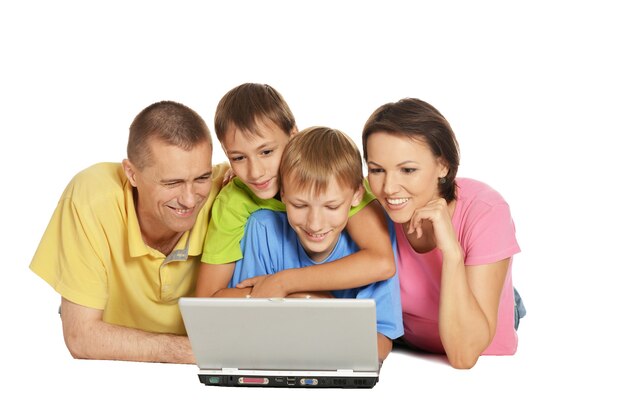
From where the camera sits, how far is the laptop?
10.0 ft

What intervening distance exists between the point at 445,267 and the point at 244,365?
84cm

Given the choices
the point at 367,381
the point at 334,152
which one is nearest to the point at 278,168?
the point at 334,152

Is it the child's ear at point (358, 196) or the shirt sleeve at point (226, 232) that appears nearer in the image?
the child's ear at point (358, 196)

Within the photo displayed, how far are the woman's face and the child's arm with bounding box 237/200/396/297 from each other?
101mm

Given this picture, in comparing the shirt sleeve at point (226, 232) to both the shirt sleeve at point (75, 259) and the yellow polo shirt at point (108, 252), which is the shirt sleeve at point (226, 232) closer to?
the yellow polo shirt at point (108, 252)

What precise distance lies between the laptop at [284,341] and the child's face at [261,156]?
2.55 feet

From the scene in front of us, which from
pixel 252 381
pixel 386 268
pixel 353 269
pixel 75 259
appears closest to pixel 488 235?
pixel 386 268

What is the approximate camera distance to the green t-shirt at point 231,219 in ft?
12.5

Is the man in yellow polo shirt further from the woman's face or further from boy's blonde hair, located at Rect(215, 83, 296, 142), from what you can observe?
the woman's face

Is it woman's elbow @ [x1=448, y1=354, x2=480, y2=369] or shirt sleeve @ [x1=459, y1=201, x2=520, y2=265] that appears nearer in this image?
woman's elbow @ [x1=448, y1=354, x2=480, y2=369]

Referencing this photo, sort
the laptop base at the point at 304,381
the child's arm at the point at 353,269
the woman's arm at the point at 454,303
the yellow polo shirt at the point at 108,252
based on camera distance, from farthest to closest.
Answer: the yellow polo shirt at the point at 108,252 < the child's arm at the point at 353,269 < the woman's arm at the point at 454,303 < the laptop base at the point at 304,381

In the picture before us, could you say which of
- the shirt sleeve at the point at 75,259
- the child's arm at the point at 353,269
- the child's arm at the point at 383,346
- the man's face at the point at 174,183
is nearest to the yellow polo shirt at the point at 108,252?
the shirt sleeve at the point at 75,259

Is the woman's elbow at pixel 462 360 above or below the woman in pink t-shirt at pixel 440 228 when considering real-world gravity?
below

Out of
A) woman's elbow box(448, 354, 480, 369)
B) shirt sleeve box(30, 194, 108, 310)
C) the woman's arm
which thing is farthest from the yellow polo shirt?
woman's elbow box(448, 354, 480, 369)
